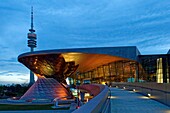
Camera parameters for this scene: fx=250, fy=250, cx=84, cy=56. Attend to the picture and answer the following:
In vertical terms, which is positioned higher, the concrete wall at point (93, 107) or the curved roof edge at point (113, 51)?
the curved roof edge at point (113, 51)

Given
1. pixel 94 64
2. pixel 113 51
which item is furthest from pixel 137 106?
pixel 94 64

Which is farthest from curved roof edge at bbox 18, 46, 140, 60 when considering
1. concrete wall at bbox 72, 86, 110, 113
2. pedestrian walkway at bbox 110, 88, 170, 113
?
concrete wall at bbox 72, 86, 110, 113

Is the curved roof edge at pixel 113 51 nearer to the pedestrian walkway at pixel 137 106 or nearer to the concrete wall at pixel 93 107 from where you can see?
the pedestrian walkway at pixel 137 106

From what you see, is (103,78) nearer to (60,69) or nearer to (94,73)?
(94,73)

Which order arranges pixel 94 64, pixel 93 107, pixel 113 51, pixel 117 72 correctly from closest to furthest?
pixel 93 107 < pixel 113 51 < pixel 117 72 < pixel 94 64

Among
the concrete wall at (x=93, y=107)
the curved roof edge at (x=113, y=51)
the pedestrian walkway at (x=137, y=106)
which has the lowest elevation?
the pedestrian walkway at (x=137, y=106)

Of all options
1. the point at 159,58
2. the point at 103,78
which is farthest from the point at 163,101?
the point at 103,78

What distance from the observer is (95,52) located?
6259 centimetres

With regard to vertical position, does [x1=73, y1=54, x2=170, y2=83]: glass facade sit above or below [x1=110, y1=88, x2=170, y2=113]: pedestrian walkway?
above

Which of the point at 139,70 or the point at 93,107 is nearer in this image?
the point at 93,107

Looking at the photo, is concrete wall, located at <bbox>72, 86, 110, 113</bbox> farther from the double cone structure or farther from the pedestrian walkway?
the double cone structure

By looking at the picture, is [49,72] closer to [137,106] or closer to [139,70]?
[139,70]

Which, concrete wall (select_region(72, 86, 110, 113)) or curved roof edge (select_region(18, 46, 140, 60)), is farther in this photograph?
curved roof edge (select_region(18, 46, 140, 60))

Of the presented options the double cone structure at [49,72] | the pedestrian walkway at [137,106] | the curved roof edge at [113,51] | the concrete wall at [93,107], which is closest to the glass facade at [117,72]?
the curved roof edge at [113,51]
